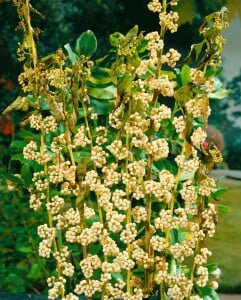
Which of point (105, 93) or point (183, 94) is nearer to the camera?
point (183, 94)

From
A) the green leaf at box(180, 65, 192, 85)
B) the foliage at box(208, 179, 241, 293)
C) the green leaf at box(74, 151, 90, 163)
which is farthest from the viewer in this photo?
the foliage at box(208, 179, 241, 293)

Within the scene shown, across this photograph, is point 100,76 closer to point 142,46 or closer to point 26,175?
point 142,46

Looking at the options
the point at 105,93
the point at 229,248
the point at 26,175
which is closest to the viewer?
the point at 105,93

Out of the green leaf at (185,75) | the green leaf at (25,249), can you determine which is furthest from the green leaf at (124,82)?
the green leaf at (25,249)

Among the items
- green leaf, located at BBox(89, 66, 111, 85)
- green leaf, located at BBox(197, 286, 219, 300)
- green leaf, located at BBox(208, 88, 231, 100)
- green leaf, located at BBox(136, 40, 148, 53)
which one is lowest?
green leaf, located at BBox(197, 286, 219, 300)

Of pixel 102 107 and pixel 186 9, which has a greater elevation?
pixel 186 9

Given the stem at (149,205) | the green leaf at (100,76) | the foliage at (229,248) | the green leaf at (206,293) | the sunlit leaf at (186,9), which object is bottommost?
the foliage at (229,248)

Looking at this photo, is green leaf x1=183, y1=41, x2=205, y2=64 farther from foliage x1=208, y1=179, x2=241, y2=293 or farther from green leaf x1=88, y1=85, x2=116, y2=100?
foliage x1=208, y1=179, x2=241, y2=293

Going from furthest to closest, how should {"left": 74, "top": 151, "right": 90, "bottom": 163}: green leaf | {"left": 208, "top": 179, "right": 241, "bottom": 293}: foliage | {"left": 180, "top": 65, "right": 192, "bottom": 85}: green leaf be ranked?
{"left": 208, "top": 179, "right": 241, "bottom": 293}: foliage → {"left": 74, "top": 151, "right": 90, "bottom": 163}: green leaf → {"left": 180, "top": 65, "right": 192, "bottom": 85}: green leaf

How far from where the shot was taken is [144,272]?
64.6 inches

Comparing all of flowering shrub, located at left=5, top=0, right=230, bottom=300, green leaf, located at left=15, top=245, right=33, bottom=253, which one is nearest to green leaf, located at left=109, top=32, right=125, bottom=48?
flowering shrub, located at left=5, top=0, right=230, bottom=300

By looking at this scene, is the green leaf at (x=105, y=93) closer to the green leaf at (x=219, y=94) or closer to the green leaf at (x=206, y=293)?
the green leaf at (x=219, y=94)

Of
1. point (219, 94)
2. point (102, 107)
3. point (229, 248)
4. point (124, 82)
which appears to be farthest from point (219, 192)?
point (229, 248)

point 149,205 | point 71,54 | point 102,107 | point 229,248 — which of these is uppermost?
point 71,54
